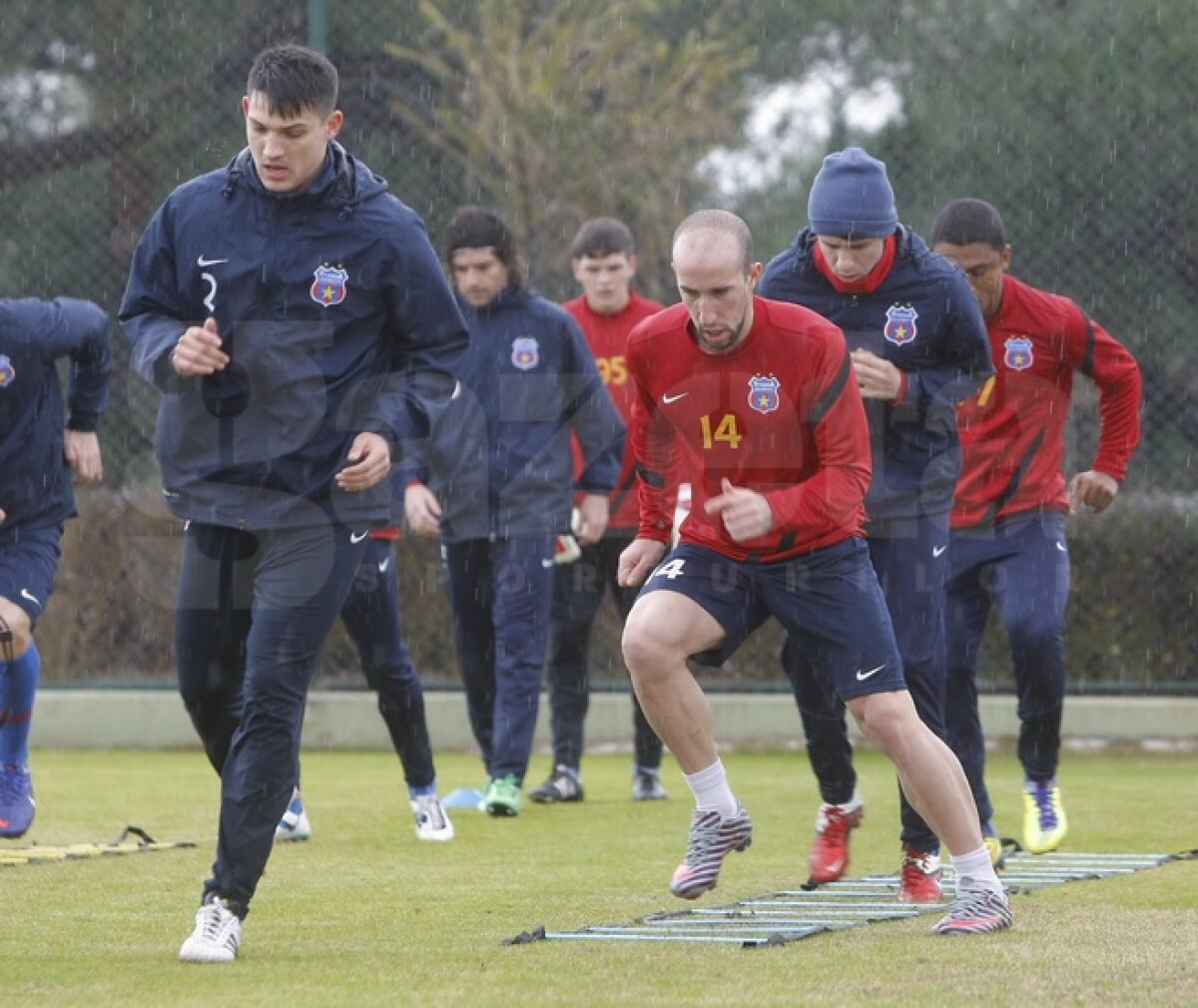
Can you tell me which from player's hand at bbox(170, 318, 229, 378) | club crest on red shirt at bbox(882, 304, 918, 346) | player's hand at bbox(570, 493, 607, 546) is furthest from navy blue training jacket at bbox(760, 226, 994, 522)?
player's hand at bbox(570, 493, 607, 546)

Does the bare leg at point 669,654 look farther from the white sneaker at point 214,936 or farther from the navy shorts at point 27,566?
the navy shorts at point 27,566

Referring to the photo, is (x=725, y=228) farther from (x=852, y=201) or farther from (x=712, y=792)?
(x=712, y=792)

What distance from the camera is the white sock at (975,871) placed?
5.82 meters

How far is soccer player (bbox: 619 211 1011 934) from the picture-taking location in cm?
571

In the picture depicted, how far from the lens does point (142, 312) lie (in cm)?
583

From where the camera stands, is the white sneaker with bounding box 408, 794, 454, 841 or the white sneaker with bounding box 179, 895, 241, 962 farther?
the white sneaker with bounding box 408, 794, 454, 841

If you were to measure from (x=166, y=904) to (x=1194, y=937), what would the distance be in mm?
2882

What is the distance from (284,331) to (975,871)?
2238 mm

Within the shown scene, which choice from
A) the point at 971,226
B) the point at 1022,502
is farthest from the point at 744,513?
the point at 1022,502

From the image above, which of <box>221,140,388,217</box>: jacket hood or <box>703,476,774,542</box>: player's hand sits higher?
<box>221,140,388,217</box>: jacket hood

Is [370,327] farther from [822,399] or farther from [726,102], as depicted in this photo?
[726,102]

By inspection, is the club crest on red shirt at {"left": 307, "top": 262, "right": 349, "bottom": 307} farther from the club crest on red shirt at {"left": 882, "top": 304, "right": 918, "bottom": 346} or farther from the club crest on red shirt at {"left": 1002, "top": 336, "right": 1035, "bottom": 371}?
the club crest on red shirt at {"left": 1002, "top": 336, "right": 1035, "bottom": 371}

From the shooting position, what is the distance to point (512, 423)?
988 cm

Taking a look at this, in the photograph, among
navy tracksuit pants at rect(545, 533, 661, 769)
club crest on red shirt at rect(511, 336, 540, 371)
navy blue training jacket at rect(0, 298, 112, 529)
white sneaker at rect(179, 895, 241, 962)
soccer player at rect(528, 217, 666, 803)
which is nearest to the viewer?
white sneaker at rect(179, 895, 241, 962)
